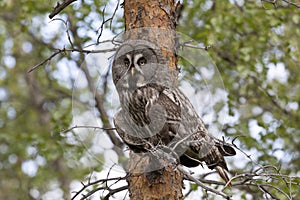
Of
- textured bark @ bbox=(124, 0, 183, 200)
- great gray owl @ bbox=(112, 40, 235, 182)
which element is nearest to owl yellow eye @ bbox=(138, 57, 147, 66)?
great gray owl @ bbox=(112, 40, 235, 182)

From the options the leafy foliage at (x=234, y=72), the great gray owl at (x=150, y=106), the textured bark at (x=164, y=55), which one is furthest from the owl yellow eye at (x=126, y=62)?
the leafy foliage at (x=234, y=72)

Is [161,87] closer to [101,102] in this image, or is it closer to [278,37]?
[101,102]

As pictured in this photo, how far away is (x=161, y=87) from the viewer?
12.3 feet

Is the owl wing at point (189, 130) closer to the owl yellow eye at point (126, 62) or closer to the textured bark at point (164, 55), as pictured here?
the textured bark at point (164, 55)

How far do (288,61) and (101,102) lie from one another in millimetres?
3708

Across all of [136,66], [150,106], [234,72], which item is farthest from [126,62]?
[234,72]

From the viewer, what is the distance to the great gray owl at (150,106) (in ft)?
11.9

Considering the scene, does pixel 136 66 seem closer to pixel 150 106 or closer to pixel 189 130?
pixel 150 106

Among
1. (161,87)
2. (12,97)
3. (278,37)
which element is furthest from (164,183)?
(12,97)

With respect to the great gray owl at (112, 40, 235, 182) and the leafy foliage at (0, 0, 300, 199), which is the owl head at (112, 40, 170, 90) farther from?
the leafy foliage at (0, 0, 300, 199)

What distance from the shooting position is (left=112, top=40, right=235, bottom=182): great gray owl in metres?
3.64

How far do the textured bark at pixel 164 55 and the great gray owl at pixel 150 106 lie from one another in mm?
103

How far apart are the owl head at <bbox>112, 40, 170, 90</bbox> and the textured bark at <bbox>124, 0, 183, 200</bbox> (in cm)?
11

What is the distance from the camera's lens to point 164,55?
385 cm
